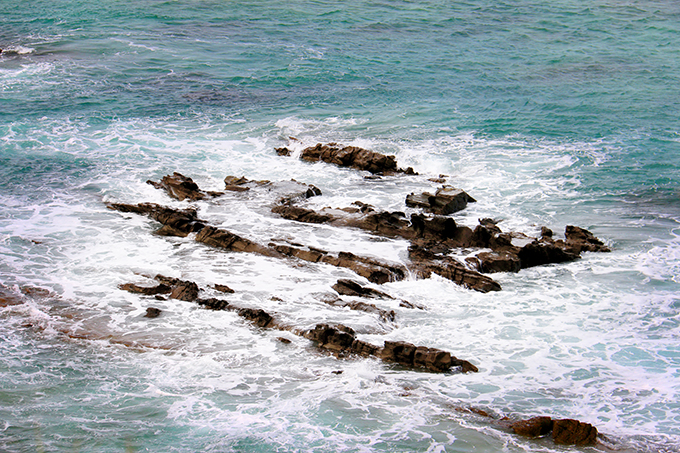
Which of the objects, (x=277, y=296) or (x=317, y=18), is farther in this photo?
(x=317, y=18)

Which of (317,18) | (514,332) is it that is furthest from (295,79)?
(514,332)

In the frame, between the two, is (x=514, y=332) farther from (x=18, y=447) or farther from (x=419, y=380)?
(x=18, y=447)

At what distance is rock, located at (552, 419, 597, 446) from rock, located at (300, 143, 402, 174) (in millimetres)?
13844

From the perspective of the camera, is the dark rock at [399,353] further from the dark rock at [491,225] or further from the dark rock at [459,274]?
the dark rock at [491,225]

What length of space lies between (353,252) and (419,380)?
5572 millimetres

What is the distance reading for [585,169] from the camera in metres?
23.7

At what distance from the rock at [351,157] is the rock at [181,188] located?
498 cm

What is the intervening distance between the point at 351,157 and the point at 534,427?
14.9 meters

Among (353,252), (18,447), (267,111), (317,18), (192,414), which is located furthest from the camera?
(317,18)

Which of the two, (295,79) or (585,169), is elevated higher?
(295,79)

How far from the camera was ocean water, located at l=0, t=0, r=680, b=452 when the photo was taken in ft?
37.9

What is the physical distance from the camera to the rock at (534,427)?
10.9m

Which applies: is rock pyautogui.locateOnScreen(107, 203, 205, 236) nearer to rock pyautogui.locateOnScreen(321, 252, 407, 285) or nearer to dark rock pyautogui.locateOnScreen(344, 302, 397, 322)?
rock pyautogui.locateOnScreen(321, 252, 407, 285)

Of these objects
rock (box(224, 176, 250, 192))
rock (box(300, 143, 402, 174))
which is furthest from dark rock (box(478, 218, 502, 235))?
rock (box(224, 176, 250, 192))
